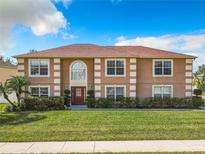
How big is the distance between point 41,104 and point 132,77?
9596mm

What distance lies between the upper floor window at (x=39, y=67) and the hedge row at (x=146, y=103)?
225 inches

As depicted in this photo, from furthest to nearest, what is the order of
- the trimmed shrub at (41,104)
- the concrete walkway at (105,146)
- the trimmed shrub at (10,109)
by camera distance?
the trimmed shrub at (41,104), the trimmed shrub at (10,109), the concrete walkway at (105,146)

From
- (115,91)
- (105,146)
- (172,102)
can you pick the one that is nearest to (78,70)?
(115,91)

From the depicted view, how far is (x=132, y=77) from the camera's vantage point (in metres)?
19.4

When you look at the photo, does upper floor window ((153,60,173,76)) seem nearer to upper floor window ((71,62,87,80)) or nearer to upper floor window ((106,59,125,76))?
upper floor window ((106,59,125,76))

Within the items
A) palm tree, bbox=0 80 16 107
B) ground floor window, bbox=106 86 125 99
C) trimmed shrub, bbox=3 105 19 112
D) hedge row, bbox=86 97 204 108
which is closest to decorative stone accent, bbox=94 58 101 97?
ground floor window, bbox=106 86 125 99

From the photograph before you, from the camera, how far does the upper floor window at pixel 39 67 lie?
64.3 feet

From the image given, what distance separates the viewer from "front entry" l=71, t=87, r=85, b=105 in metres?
20.4

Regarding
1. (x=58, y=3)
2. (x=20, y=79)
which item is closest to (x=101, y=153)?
(x=58, y=3)

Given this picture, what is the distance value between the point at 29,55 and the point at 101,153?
52.7 ft

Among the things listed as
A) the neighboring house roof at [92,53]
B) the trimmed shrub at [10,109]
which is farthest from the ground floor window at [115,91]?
the trimmed shrub at [10,109]

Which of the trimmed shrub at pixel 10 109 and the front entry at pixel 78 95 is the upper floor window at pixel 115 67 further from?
the trimmed shrub at pixel 10 109

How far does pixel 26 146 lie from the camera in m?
6.97

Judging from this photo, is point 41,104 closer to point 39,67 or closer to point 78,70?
point 39,67
